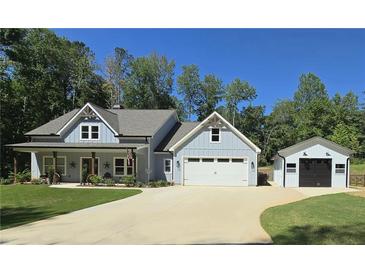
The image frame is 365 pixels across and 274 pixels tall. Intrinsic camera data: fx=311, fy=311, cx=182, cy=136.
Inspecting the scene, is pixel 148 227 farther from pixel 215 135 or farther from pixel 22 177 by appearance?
pixel 22 177

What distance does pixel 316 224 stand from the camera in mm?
8680

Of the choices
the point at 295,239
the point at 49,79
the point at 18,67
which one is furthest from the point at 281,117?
the point at 295,239

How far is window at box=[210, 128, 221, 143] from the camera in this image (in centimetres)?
2362

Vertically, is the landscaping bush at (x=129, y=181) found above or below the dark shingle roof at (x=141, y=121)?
below

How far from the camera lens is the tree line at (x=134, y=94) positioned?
28.9 metres

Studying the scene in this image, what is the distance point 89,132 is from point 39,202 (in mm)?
10899

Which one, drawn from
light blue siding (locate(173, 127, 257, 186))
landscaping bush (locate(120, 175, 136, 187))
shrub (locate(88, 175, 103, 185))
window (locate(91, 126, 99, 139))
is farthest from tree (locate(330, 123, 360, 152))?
shrub (locate(88, 175, 103, 185))

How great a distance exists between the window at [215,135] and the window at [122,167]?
21.2 ft

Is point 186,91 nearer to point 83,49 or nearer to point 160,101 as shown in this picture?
point 160,101

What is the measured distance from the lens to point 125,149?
2203cm

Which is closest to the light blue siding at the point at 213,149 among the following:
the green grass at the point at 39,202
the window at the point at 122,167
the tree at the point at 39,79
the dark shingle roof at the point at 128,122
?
the dark shingle roof at the point at 128,122

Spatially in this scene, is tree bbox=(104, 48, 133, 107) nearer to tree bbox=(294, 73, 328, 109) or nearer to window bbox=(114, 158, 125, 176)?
window bbox=(114, 158, 125, 176)

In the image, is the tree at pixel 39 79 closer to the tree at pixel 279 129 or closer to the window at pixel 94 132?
the window at pixel 94 132

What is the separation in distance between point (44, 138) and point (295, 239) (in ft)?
73.8
